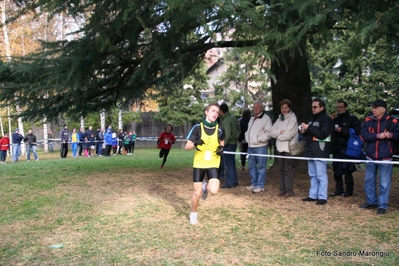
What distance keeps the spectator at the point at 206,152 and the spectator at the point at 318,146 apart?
2.08m

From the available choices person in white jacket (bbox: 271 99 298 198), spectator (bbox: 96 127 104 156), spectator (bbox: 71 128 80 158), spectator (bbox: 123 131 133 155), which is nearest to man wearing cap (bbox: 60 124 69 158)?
spectator (bbox: 71 128 80 158)

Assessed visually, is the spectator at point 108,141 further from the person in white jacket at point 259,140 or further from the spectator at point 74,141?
the person in white jacket at point 259,140

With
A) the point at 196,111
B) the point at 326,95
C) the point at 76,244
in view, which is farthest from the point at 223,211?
the point at 196,111

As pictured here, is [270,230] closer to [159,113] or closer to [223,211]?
[223,211]

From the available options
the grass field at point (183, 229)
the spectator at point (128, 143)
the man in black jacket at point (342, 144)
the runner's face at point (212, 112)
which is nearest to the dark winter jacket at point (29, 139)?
the spectator at point (128, 143)

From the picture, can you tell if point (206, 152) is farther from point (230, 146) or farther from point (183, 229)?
point (230, 146)

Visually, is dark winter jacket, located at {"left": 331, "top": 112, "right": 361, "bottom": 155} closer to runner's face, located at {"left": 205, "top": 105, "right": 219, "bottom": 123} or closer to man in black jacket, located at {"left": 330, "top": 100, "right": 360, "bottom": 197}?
man in black jacket, located at {"left": 330, "top": 100, "right": 360, "bottom": 197}

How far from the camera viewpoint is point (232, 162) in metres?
9.76

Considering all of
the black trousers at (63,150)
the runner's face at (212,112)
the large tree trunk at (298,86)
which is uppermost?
the large tree trunk at (298,86)

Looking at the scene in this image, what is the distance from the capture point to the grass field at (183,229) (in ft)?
16.7

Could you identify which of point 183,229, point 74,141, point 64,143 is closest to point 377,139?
point 183,229

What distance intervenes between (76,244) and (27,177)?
717cm

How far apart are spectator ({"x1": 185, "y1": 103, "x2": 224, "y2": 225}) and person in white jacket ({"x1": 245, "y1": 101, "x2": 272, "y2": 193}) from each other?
8.03ft

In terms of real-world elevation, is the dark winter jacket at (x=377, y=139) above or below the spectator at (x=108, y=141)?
above
